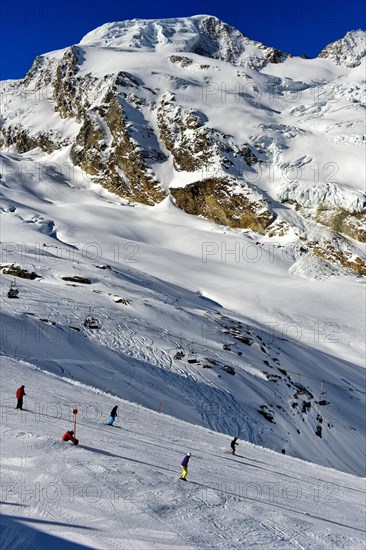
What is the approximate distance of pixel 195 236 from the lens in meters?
93.8

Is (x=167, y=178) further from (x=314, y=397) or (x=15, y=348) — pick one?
(x=15, y=348)

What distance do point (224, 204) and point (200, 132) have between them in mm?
24373

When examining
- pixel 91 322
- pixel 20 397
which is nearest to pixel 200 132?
pixel 91 322

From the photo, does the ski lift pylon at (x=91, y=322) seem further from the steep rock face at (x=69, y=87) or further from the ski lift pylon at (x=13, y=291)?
the steep rock face at (x=69, y=87)

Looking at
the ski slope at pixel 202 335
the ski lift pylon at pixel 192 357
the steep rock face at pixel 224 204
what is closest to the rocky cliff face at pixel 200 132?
the steep rock face at pixel 224 204

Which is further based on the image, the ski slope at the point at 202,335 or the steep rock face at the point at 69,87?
the steep rock face at the point at 69,87

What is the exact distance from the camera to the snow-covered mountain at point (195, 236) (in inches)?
1198

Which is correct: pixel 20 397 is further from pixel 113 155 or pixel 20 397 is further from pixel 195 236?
pixel 113 155

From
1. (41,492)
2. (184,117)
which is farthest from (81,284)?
(184,117)

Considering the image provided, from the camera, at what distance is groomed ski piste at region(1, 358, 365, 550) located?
870 cm

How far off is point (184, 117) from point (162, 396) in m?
117

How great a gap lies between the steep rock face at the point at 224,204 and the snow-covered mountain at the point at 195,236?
1.14ft

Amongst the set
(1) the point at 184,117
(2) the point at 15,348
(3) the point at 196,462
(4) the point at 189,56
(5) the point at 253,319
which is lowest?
(3) the point at 196,462

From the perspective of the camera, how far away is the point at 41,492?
31.3 ft
